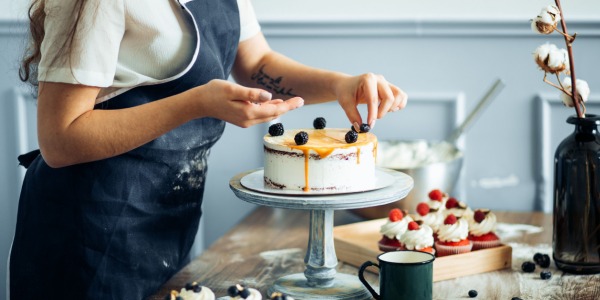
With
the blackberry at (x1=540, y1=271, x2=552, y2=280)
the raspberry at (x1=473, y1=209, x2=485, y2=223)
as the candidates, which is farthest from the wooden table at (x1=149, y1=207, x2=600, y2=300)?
the raspberry at (x1=473, y1=209, x2=485, y2=223)

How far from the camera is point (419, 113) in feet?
8.14

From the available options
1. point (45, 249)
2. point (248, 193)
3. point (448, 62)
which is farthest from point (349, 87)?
point (448, 62)

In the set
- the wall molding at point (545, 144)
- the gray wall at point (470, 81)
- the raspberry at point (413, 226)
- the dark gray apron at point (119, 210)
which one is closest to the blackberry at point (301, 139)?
the dark gray apron at point (119, 210)

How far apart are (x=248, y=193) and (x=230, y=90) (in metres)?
0.23

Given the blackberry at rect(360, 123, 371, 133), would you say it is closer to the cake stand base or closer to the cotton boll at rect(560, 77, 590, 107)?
the cake stand base

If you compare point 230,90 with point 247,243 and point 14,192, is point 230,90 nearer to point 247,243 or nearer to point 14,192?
point 247,243

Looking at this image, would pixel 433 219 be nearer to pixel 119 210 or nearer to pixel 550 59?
pixel 550 59

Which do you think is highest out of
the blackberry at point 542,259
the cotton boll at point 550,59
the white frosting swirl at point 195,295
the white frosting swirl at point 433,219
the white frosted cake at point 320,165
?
the cotton boll at point 550,59

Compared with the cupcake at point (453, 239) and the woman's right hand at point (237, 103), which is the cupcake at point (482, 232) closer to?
the cupcake at point (453, 239)

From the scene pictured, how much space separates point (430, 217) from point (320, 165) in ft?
1.45

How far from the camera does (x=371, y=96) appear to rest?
152 centimetres

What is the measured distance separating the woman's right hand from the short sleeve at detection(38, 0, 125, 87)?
6.6 inches

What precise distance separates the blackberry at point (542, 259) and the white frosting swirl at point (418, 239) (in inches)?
10.8

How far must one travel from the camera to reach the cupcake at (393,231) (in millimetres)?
1680
